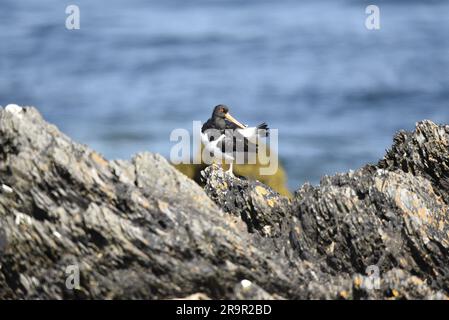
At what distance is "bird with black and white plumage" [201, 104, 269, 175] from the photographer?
17609 mm

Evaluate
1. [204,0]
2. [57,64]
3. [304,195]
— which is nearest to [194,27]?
[204,0]

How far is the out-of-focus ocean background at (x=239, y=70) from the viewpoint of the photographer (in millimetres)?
50469

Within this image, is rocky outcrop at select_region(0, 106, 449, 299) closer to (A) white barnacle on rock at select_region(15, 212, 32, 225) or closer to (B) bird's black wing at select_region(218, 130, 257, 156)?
(A) white barnacle on rock at select_region(15, 212, 32, 225)

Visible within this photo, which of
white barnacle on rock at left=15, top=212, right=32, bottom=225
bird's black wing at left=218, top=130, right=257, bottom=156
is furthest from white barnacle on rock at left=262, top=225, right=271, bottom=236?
bird's black wing at left=218, top=130, right=257, bottom=156

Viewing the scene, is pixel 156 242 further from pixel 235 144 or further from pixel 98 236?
pixel 235 144

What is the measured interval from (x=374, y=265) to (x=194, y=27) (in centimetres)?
6088

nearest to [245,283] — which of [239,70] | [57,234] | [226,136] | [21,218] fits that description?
[57,234]

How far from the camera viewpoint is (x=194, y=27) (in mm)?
70188

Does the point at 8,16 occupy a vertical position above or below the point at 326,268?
above

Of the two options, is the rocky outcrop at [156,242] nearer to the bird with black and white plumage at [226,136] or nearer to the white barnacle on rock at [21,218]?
the white barnacle on rock at [21,218]

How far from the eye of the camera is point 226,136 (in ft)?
59.9

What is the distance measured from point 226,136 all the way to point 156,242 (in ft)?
29.4
